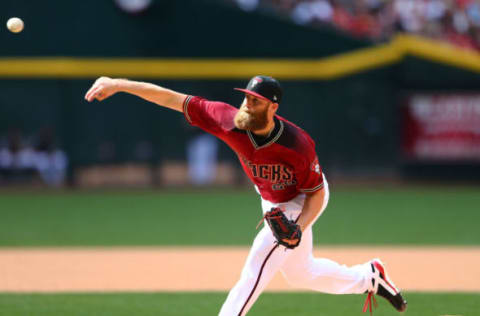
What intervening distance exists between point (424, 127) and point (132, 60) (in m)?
6.80

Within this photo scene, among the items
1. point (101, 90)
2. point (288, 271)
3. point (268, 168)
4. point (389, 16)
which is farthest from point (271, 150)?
point (389, 16)

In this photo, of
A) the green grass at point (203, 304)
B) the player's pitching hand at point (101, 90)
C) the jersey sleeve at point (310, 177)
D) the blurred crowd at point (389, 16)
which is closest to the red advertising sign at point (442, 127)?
the blurred crowd at point (389, 16)

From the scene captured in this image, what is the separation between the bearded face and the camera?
13.2 feet

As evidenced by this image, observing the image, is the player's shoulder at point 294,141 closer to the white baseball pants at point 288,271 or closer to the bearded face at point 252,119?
the bearded face at point 252,119

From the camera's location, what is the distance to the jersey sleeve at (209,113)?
4.20 metres

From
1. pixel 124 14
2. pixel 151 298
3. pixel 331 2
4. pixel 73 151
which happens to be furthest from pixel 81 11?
pixel 151 298

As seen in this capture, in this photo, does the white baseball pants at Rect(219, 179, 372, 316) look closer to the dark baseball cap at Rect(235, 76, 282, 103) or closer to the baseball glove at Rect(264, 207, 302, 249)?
the baseball glove at Rect(264, 207, 302, 249)

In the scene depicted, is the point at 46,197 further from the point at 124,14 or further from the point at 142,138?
the point at 124,14

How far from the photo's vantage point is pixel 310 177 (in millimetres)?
4203

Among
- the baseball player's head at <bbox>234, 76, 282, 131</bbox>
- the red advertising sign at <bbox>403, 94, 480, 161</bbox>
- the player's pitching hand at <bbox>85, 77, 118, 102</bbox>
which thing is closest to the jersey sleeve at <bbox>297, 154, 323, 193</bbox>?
the baseball player's head at <bbox>234, 76, 282, 131</bbox>

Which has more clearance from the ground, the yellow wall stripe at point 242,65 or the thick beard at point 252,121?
the thick beard at point 252,121

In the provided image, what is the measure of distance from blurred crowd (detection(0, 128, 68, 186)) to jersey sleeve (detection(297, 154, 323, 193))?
11.5 metres

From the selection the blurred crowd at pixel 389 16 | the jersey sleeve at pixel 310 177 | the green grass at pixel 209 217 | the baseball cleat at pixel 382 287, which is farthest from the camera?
the blurred crowd at pixel 389 16

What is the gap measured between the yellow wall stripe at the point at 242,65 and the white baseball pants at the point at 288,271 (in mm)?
10492
